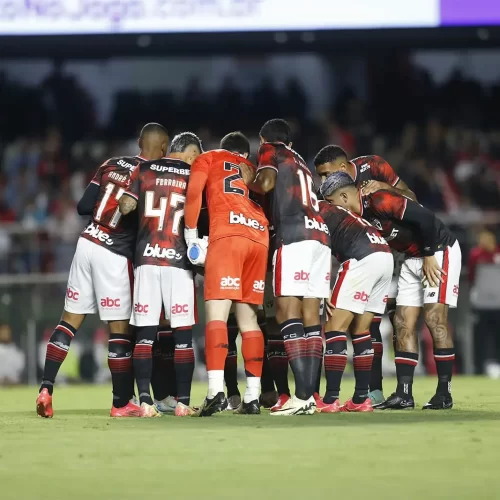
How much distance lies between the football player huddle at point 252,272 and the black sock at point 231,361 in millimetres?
19

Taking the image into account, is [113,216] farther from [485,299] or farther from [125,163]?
[485,299]

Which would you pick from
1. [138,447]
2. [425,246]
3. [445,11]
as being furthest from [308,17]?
[138,447]

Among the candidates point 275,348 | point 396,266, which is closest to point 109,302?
point 275,348

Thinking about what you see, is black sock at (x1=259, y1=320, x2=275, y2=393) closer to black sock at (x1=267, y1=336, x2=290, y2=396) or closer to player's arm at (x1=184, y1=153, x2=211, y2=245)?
black sock at (x1=267, y1=336, x2=290, y2=396)

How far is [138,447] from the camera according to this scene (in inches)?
221

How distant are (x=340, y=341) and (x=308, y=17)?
9.79 metres

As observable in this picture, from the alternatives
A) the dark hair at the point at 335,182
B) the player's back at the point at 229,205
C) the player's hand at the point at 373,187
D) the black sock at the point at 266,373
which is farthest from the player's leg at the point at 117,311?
the player's hand at the point at 373,187

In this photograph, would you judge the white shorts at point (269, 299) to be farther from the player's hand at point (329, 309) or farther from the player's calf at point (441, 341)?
the player's calf at point (441, 341)

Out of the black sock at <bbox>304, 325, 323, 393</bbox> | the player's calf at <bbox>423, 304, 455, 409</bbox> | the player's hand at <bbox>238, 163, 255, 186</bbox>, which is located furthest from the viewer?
the player's calf at <bbox>423, 304, 455, 409</bbox>

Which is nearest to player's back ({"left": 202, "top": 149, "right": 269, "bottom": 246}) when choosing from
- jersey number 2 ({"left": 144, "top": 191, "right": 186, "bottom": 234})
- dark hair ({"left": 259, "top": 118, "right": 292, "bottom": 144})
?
jersey number 2 ({"left": 144, "top": 191, "right": 186, "bottom": 234})

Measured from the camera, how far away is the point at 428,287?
28.6ft

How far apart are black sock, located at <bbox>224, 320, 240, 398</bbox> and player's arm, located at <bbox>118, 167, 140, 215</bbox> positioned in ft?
4.34

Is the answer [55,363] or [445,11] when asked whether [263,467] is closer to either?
[55,363]

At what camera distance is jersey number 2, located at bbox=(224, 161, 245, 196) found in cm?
798
